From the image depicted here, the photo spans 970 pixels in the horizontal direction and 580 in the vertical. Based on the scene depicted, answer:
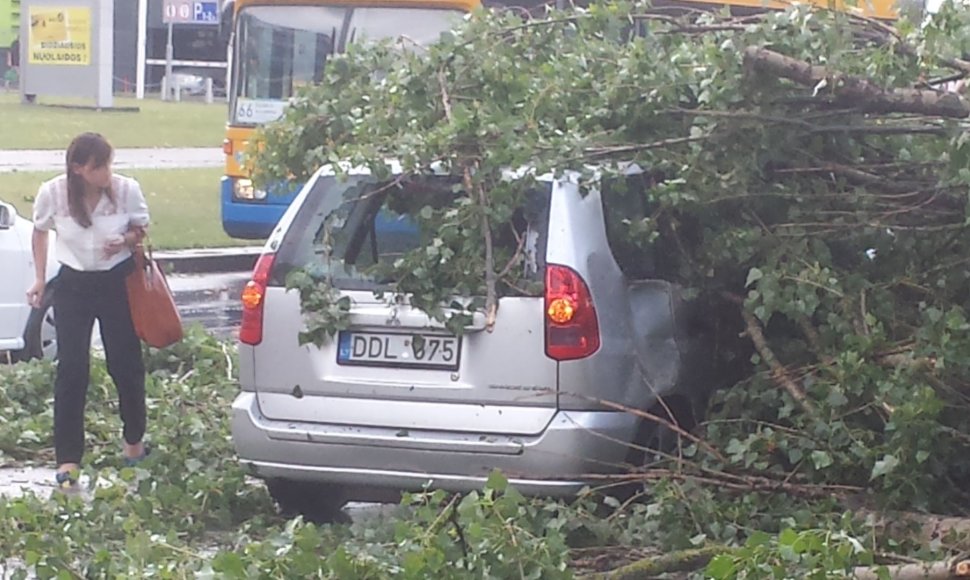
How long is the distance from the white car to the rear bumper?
4714 mm

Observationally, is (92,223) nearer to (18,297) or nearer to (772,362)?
(772,362)

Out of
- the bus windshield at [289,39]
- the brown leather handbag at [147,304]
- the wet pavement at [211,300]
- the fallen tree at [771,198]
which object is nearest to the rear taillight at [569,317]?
the fallen tree at [771,198]

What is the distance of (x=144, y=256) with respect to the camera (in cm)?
738

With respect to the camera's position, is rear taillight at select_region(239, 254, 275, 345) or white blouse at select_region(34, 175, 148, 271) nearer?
rear taillight at select_region(239, 254, 275, 345)

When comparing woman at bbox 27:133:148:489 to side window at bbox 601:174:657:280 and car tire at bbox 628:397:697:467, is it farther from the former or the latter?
car tire at bbox 628:397:697:467

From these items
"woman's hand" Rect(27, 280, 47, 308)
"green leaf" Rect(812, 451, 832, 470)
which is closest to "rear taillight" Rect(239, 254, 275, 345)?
"woman's hand" Rect(27, 280, 47, 308)

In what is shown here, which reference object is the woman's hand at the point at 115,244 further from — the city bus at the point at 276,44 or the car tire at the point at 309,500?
the city bus at the point at 276,44

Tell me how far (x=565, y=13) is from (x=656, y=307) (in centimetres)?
141

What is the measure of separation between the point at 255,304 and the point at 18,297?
487 cm

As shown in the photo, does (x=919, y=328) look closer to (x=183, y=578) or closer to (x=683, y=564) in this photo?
(x=683, y=564)

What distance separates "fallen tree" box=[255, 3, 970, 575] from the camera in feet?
18.4

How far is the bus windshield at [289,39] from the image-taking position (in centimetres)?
1347

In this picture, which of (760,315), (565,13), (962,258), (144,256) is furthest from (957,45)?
(144,256)

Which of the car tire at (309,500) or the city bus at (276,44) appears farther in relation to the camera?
the city bus at (276,44)
